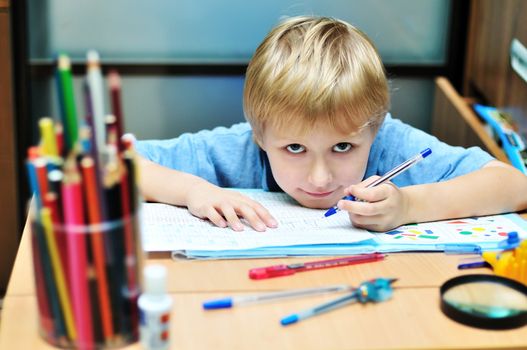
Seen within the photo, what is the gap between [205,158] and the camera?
1214mm

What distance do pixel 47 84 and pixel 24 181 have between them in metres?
0.22

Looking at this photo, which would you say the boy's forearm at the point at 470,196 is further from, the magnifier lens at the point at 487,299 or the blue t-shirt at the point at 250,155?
the magnifier lens at the point at 487,299

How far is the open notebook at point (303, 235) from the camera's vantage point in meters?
0.86

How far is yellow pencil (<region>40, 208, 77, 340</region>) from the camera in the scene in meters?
0.59

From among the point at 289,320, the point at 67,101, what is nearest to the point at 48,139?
the point at 67,101

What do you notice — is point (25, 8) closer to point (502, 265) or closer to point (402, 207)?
point (402, 207)

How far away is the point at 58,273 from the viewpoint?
1.95 feet

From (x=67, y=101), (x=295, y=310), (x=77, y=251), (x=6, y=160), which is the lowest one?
(x=6, y=160)

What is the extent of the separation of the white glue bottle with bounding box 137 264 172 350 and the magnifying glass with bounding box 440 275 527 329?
279 mm

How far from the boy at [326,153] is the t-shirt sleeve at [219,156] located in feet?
0.31

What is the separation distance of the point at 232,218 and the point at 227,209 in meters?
0.02

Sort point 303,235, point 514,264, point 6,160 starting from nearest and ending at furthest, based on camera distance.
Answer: point 514,264
point 303,235
point 6,160

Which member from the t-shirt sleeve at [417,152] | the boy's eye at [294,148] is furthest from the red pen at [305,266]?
the t-shirt sleeve at [417,152]

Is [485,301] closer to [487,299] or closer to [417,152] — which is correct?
[487,299]
